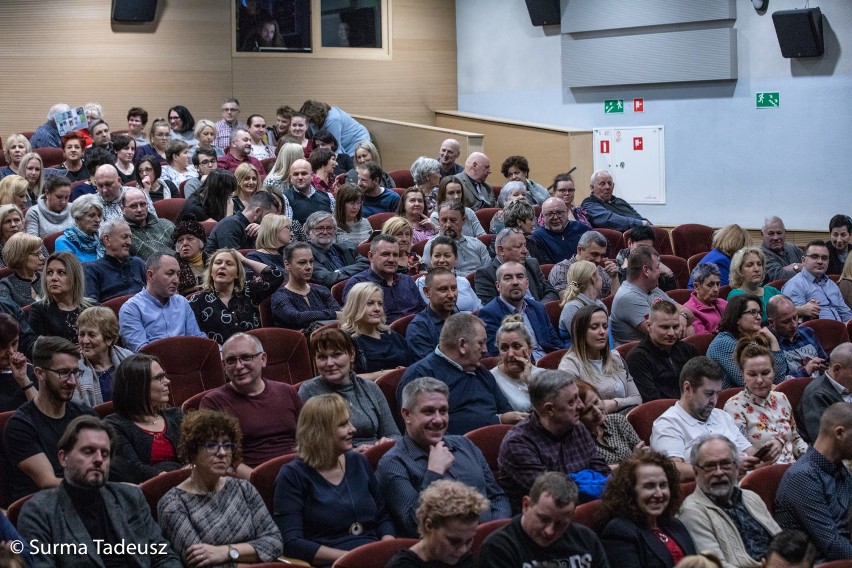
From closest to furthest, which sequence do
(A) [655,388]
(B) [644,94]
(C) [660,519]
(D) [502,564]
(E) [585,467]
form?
(D) [502,564] < (C) [660,519] < (E) [585,467] < (A) [655,388] < (B) [644,94]

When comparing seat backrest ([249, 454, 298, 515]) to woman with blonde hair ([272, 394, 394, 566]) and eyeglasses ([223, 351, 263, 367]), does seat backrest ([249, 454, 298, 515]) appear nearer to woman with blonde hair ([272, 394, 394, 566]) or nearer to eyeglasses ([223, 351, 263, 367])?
woman with blonde hair ([272, 394, 394, 566])

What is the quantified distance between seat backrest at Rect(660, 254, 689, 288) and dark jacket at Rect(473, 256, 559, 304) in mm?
1105

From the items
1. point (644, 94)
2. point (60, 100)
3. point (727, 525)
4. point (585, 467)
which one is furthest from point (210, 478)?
point (644, 94)

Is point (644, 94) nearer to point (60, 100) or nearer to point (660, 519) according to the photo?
point (60, 100)

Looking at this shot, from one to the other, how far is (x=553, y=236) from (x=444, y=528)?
3509 mm

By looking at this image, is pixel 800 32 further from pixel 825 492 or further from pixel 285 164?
pixel 825 492

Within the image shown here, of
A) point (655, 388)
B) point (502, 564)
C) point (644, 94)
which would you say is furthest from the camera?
point (644, 94)

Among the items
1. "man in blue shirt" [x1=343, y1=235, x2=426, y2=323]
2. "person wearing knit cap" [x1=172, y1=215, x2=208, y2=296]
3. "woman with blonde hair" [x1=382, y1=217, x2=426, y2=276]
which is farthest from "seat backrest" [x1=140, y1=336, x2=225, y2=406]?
"woman with blonde hair" [x1=382, y1=217, x2=426, y2=276]

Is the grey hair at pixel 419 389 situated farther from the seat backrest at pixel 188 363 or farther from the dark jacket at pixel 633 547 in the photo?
the seat backrest at pixel 188 363

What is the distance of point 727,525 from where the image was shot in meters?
3.10

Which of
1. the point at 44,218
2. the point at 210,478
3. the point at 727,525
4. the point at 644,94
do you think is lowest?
the point at 727,525

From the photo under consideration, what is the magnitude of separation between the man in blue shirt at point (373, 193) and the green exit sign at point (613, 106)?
2.94m

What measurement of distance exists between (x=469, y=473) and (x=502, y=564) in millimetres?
484

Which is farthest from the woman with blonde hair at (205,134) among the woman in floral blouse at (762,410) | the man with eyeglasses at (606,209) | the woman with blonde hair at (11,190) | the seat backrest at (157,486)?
the seat backrest at (157,486)
